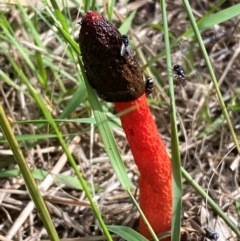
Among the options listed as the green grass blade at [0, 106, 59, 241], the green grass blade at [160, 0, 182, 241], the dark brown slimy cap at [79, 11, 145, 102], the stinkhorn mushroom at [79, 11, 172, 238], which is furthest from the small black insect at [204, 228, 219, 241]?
the green grass blade at [0, 106, 59, 241]

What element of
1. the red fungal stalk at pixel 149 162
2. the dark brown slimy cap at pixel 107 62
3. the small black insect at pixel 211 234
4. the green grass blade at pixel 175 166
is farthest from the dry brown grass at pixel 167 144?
the dark brown slimy cap at pixel 107 62

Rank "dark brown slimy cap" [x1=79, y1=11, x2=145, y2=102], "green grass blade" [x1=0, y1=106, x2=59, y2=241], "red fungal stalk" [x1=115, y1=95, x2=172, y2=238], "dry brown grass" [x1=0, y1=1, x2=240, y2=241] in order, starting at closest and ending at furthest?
"green grass blade" [x1=0, y1=106, x2=59, y2=241]
"dark brown slimy cap" [x1=79, y1=11, x2=145, y2=102]
"red fungal stalk" [x1=115, y1=95, x2=172, y2=238]
"dry brown grass" [x1=0, y1=1, x2=240, y2=241]

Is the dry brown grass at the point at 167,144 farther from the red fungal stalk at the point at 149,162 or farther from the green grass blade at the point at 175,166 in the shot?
the green grass blade at the point at 175,166

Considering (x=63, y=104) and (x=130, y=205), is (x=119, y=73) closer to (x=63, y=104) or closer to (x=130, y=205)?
(x=130, y=205)

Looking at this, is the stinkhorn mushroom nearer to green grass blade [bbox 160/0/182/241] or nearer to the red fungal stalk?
the red fungal stalk

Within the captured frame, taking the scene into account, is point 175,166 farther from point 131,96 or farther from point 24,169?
point 24,169

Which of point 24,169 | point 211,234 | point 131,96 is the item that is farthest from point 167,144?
point 24,169

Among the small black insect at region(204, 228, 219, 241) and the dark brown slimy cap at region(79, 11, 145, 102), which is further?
the small black insect at region(204, 228, 219, 241)

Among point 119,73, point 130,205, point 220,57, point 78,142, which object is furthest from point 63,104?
point 119,73
